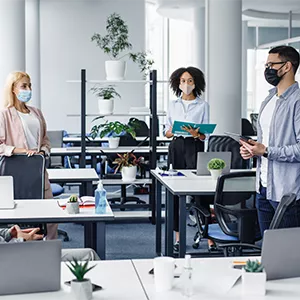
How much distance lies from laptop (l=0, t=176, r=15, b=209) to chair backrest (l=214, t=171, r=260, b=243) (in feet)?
4.49

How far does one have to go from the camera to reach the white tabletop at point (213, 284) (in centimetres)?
232

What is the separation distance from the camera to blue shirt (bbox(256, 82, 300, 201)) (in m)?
3.71

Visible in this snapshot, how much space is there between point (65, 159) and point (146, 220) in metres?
2.49

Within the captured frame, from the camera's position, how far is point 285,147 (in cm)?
370

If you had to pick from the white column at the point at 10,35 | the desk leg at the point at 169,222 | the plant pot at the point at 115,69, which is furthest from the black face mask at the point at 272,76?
the white column at the point at 10,35

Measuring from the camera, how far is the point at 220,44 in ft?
27.0

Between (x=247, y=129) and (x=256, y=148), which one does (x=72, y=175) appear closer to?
(x=256, y=148)

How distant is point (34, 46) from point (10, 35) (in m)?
3.48

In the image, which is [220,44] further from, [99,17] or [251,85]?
[251,85]

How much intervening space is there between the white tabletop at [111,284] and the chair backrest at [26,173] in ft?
6.48

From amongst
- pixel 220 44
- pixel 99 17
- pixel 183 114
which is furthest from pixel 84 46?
pixel 183 114

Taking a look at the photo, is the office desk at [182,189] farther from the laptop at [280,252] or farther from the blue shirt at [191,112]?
the laptop at [280,252]

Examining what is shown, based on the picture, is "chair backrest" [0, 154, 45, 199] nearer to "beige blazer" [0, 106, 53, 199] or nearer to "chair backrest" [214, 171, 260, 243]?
"beige blazer" [0, 106, 53, 199]

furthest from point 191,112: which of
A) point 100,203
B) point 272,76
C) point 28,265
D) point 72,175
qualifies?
point 28,265
